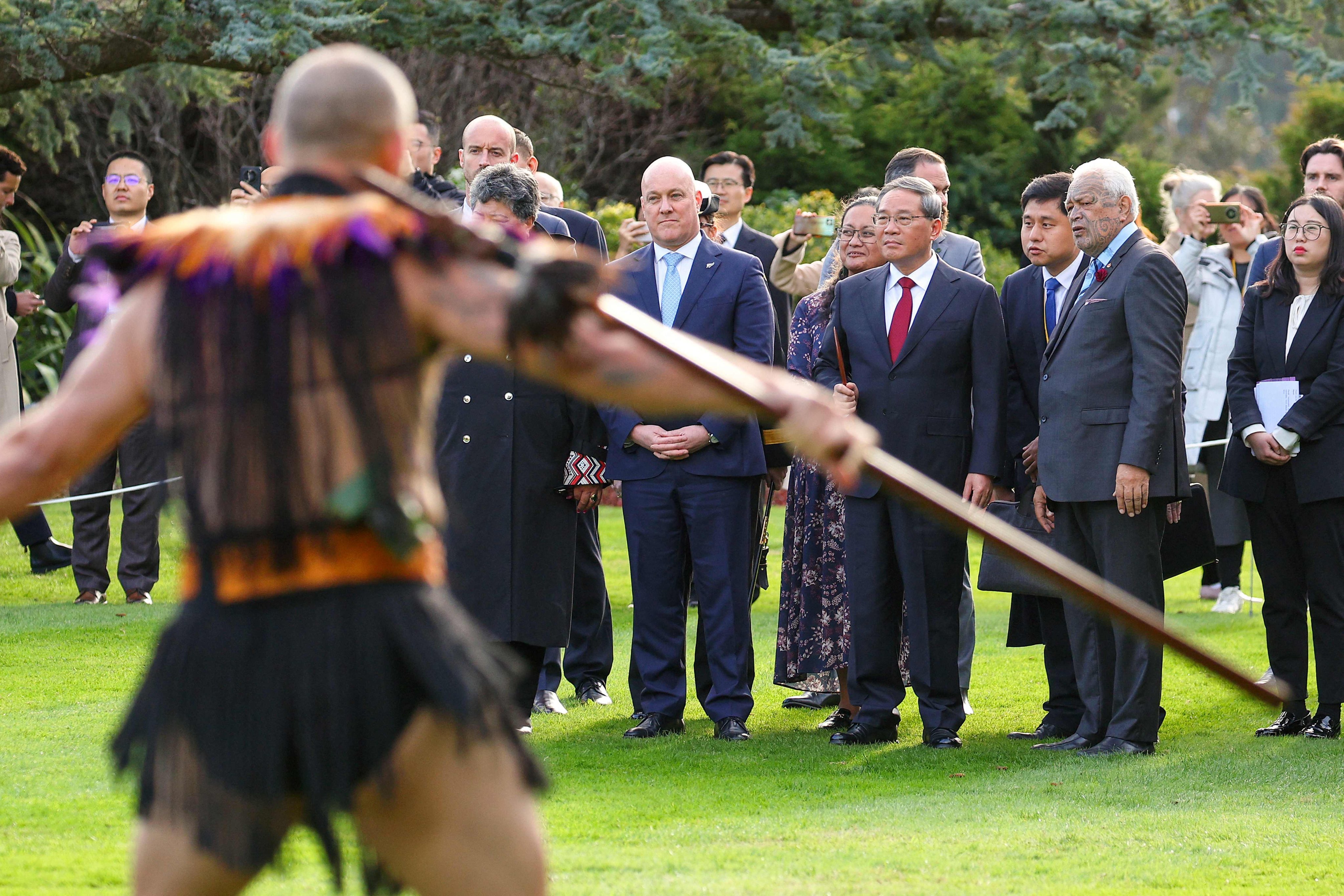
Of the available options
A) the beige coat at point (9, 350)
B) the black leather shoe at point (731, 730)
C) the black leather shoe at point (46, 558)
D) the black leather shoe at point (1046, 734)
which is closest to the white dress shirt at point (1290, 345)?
the black leather shoe at point (1046, 734)

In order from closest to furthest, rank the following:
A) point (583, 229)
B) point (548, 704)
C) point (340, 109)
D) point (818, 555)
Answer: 1. point (340, 109)
2. point (818, 555)
3. point (548, 704)
4. point (583, 229)

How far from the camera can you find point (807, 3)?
13922 millimetres

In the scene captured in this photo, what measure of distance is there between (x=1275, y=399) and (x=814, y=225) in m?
2.78

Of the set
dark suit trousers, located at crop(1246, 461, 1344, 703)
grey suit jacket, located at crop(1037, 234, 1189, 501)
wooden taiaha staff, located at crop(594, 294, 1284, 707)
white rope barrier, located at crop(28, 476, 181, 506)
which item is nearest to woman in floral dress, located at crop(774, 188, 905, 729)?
grey suit jacket, located at crop(1037, 234, 1189, 501)

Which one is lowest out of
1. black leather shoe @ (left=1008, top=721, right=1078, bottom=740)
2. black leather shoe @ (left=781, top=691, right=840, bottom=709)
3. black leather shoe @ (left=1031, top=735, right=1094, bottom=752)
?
black leather shoe @ (left=781, top=691, right=840, bottom=709)

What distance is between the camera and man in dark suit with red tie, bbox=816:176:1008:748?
7062mm

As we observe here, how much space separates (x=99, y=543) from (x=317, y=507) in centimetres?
802

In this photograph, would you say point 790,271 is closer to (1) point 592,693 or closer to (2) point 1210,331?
(2) point 1210,331

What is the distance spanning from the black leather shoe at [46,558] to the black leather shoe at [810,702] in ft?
18.7

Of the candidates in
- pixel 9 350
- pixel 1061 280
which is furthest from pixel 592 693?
pixel 9 350

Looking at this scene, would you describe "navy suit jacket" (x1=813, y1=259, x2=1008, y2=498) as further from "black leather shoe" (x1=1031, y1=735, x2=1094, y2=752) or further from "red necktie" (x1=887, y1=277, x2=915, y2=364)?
"black leather shoe" (x1=1031, y1=735, x2=1094, y2=752)

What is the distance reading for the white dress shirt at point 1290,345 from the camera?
7234 millimetres

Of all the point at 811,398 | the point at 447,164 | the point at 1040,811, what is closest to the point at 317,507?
the point at 811,398

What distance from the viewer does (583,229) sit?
7.96m
